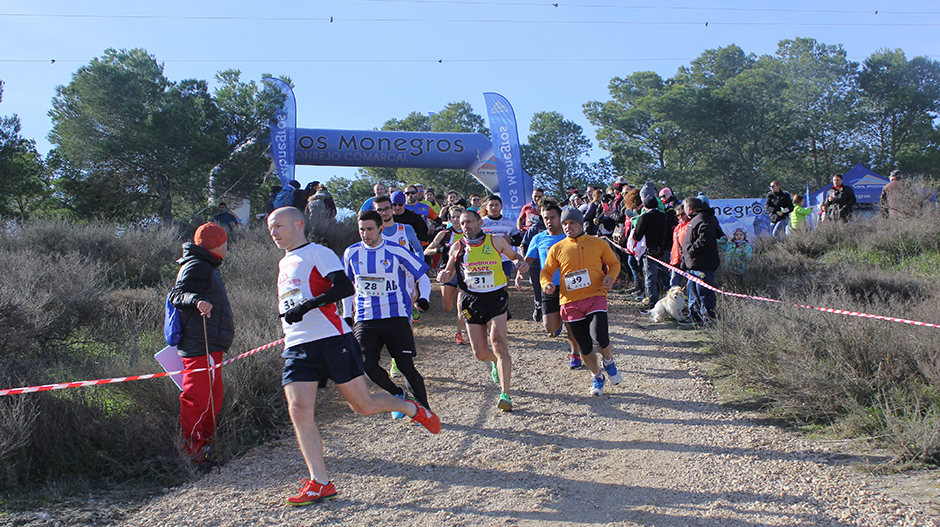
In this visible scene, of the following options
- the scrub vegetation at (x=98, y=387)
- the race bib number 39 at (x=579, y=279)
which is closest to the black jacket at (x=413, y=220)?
the scrub vegetation at (x=98, y=387)

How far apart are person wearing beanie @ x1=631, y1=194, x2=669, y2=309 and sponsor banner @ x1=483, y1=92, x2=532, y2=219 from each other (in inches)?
334

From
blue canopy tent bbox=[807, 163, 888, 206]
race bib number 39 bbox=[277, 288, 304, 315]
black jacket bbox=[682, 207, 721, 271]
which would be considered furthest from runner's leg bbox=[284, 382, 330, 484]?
blue canopy tent bbox=[807, 163, 888, 206]

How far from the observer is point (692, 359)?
696 cm

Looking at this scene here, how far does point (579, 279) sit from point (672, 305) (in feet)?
11.7

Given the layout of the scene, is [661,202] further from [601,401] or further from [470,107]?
[470,107]

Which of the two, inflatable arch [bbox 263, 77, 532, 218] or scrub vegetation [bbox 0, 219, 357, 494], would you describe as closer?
scrub vegetation [bbox 0, 219, 357, 494]

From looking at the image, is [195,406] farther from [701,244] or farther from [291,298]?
[701,244]

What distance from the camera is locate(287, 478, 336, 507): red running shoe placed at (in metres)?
3.76

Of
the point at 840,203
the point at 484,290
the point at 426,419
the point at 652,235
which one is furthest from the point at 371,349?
the point at 840,203

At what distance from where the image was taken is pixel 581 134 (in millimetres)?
51375

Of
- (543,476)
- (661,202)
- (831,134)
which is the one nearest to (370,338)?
(543,476)

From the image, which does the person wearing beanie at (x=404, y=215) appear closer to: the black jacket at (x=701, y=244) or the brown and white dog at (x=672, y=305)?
the brown and white dog at (x=672, y=305)

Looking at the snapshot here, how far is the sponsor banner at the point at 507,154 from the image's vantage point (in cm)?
1792

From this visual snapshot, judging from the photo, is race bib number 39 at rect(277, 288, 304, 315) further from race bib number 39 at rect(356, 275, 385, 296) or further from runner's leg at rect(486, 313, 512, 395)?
runner's leg at rect(486, 313, 512, 395)
